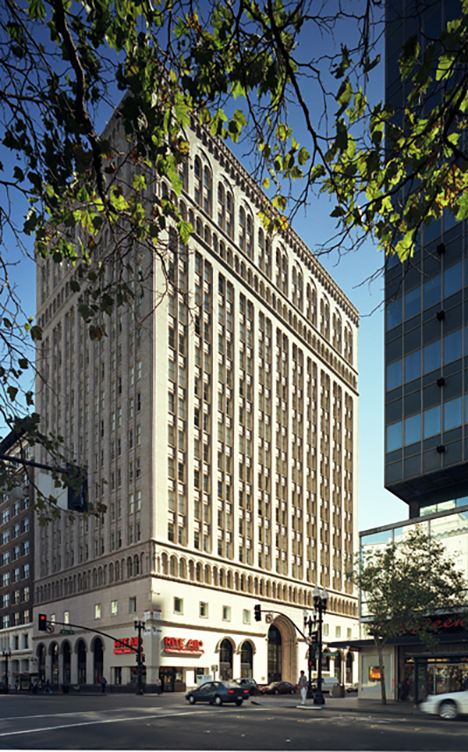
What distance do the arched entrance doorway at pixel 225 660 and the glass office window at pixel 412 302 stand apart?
44.0m

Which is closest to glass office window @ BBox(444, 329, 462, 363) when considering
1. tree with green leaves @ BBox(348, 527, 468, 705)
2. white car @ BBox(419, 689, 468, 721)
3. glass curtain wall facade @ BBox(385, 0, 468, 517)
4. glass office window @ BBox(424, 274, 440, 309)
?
glass curtain wall facade @ BBox(385, 0, 468, 517)

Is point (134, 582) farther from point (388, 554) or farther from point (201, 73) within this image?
point (201, 73)

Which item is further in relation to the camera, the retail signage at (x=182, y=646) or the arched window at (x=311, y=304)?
the arched window at (x=311, y=304)

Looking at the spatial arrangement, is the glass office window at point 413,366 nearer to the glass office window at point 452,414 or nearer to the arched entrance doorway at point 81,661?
the glass office window at point 452,414

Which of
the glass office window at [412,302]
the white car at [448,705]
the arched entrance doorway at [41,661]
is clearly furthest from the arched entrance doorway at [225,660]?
the glass office window at [412,302]

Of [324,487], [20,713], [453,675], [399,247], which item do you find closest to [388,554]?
[453,675]

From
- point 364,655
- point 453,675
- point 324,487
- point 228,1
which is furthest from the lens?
point 324,487

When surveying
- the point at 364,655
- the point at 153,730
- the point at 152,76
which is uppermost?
the point at 152,76

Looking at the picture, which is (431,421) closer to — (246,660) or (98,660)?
(98,660)

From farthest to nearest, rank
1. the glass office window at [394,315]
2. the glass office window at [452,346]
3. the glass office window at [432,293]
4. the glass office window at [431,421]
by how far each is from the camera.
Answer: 1. the glass office window at [394,315]
2. the glass office window at [432,293]
3. the glass office window at [431,421]
4. the glass office window at [452,346]

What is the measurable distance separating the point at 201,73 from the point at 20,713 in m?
29.7

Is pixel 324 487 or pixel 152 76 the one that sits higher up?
pixel 152 76

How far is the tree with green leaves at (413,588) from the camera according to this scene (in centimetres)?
3750

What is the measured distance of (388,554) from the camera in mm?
40281
